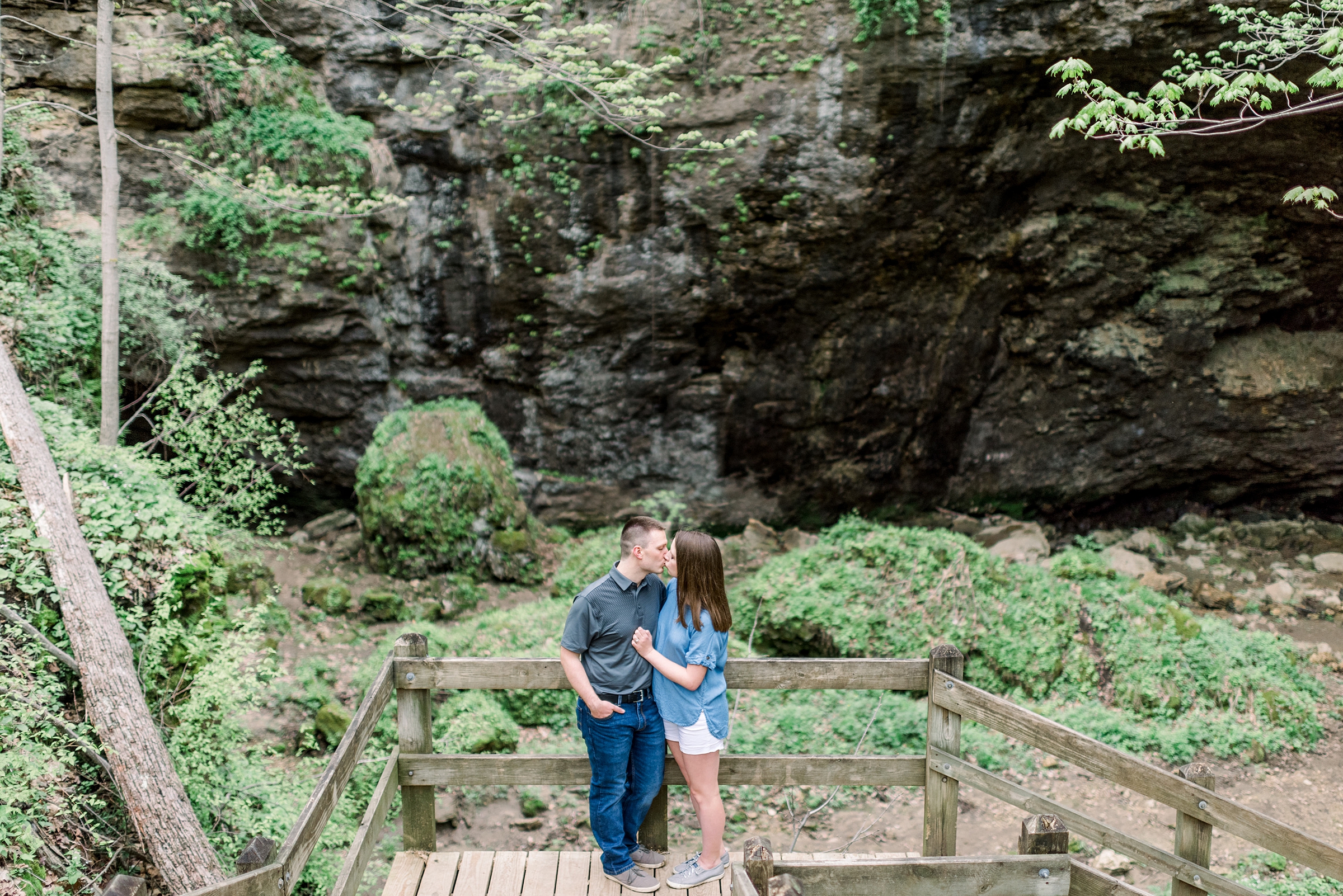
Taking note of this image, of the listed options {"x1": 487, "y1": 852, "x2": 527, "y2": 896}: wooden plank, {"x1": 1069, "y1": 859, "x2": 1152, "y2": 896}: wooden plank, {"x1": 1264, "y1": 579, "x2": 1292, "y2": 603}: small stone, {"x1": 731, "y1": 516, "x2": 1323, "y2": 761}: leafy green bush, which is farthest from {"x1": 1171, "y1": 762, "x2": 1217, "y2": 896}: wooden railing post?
{"x1": 1264, "y1": 579, "x2": 1292, "y2": 603}: small stone

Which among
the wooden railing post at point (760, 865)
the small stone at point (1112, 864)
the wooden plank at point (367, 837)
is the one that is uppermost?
the wooden railing post at point (760, 865)

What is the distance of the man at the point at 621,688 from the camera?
3824mm

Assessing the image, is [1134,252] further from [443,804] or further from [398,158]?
[443,804]

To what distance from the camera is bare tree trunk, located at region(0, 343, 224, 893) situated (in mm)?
4969

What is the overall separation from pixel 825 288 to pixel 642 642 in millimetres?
8664

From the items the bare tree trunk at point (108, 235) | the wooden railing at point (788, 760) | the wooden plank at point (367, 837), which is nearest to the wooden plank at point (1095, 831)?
the wooden railing at point (788, 760)

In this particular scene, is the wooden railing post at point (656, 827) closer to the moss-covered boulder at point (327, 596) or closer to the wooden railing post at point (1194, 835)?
the wooden railing post at point (1194, 835)

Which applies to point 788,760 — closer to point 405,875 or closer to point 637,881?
point 637,881

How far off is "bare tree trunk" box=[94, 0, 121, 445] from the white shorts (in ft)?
21.8

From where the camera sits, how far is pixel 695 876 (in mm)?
3990

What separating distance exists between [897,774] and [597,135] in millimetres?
9056

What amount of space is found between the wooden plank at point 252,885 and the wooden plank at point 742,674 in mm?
1349

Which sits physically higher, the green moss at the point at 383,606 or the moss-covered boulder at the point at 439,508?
the moss-covered boulder at the point at 439,508

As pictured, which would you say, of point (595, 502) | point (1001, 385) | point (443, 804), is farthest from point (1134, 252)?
point (443, 804)
